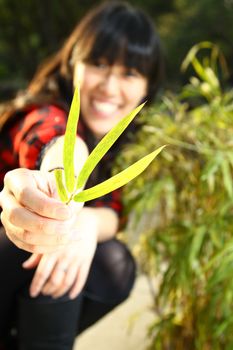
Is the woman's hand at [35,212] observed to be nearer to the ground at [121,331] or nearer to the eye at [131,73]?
the eye at [131,73]

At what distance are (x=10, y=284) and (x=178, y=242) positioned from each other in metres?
0.37

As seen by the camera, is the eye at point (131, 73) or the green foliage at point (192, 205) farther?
the eye at point (131, 73)

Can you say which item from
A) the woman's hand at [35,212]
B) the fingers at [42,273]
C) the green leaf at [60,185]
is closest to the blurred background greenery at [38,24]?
the fingers at [42,273]

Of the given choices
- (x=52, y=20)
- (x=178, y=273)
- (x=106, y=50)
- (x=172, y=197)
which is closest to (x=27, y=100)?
Result: (x=106, y=50)

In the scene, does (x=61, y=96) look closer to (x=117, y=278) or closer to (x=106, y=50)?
(x=106, y=50)

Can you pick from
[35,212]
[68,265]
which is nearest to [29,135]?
[68,265]

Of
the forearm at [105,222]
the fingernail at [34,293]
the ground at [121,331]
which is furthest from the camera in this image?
the ground at [121,331]

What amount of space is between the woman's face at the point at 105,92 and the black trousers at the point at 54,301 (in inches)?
11.1

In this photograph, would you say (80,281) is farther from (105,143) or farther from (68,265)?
(105,143)

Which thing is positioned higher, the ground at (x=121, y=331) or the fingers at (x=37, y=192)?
the fingers at (x=37, y=192)

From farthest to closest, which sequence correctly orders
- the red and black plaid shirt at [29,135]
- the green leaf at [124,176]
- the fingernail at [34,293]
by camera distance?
the fingernail at [34,293]
the red and black plaid shirt at [29,135]
the green leaf at [124,176]

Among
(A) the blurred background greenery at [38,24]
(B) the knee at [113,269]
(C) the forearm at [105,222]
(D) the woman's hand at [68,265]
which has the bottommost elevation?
(A) the blurred background greenery at [38,24]

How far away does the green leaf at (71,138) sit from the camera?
40 cm

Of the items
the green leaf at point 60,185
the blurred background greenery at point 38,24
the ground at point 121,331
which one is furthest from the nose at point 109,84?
the blurred background greenery at point 38,24
